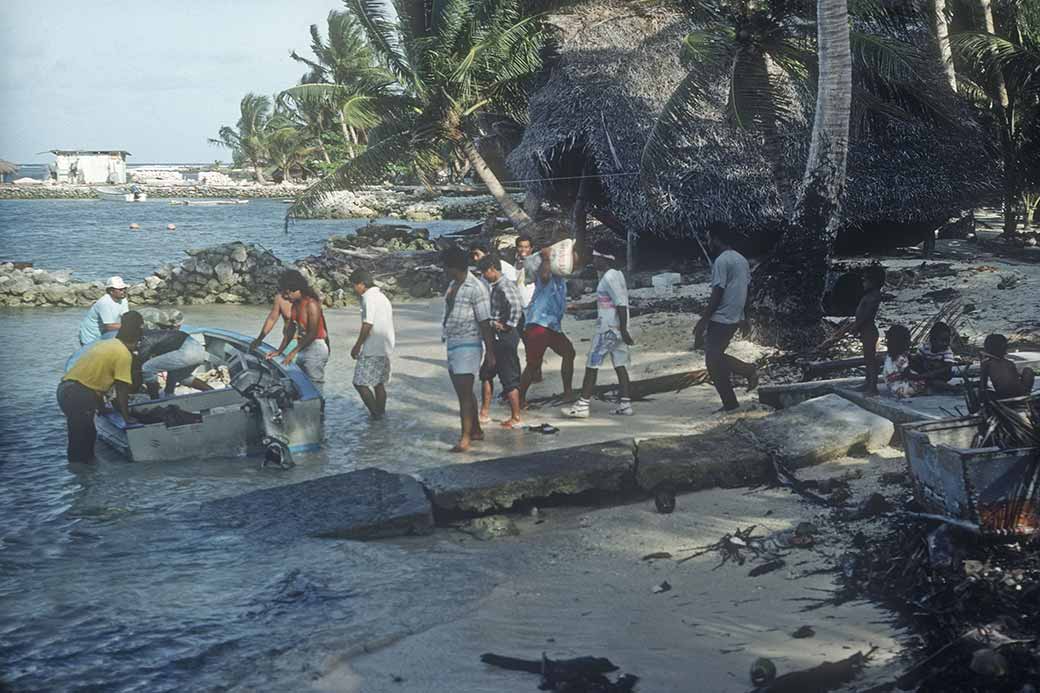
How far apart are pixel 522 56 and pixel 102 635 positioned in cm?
1485

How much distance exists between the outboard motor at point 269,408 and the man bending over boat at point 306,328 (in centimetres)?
72

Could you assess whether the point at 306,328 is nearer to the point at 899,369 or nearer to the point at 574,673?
the point at 899,369

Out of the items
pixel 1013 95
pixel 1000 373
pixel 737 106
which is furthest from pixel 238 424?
Result: pixel 1013 95

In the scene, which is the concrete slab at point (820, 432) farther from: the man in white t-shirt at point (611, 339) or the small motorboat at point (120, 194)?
the small motorboat at point (120, 194)

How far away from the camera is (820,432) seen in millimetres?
7492

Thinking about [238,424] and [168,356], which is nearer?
[238,424]

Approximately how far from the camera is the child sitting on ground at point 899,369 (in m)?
7.83

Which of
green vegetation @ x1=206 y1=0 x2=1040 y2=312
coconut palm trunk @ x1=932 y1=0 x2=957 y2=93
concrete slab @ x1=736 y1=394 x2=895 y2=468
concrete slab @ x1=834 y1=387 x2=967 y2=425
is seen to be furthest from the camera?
coconut palm trunk @ x1=932 y1=0 x2=957 y2=93

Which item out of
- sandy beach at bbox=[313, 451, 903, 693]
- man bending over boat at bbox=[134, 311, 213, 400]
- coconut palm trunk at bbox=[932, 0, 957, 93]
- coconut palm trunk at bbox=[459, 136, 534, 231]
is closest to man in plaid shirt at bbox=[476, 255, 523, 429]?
sandy beach at bbox=[313, 451, 903, 693]

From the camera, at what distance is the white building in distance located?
108000mm

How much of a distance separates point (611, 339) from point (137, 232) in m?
51.2

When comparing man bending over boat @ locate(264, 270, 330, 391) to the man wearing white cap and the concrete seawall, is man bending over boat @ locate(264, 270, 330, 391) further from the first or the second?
the concrete seawall

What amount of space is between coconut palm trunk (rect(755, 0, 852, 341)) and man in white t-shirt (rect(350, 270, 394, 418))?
15.3 ft

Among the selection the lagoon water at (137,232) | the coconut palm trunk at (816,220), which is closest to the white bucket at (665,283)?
the coconut palm trunk at (816,220)
